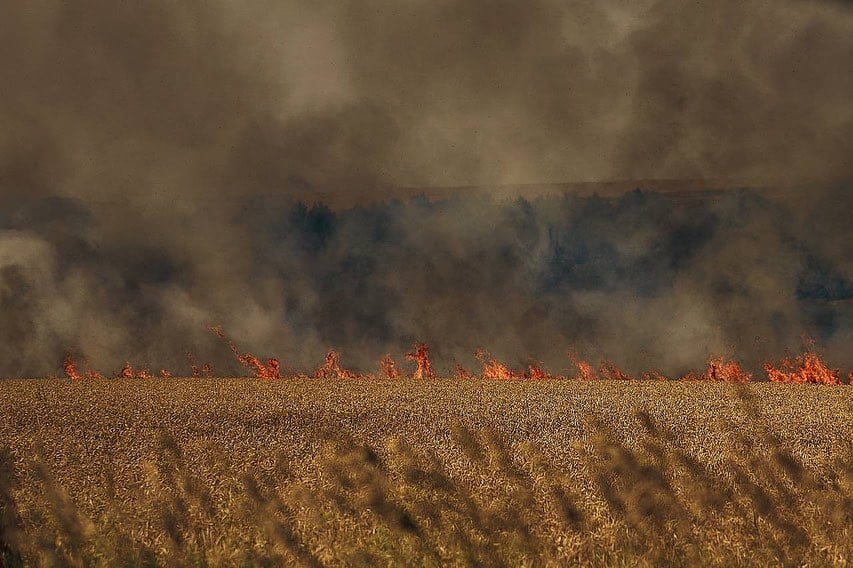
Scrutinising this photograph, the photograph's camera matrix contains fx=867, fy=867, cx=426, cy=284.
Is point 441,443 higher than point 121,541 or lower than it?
higher

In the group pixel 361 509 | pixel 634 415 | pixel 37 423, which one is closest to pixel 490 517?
pixel 361 509

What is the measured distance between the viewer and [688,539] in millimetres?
7547

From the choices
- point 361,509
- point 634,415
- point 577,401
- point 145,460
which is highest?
point 577,401

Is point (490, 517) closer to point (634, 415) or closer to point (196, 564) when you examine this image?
point (196, 564)

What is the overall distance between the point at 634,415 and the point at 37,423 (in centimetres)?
1209

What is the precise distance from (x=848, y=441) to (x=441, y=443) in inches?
268

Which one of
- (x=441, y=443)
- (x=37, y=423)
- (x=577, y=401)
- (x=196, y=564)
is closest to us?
(x=196, y=564)

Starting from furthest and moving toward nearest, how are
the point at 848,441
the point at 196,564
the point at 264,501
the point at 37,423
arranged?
the point at 37,423 < the point at 848,441 < the point at 264,501 < the point at 196,564

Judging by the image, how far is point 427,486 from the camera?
31.9ft

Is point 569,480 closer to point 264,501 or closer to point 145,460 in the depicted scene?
point 264,501

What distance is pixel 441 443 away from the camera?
13336mm

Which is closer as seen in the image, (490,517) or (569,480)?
(490,517)

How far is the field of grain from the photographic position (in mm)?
7414

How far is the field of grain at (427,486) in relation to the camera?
741 centimetres
